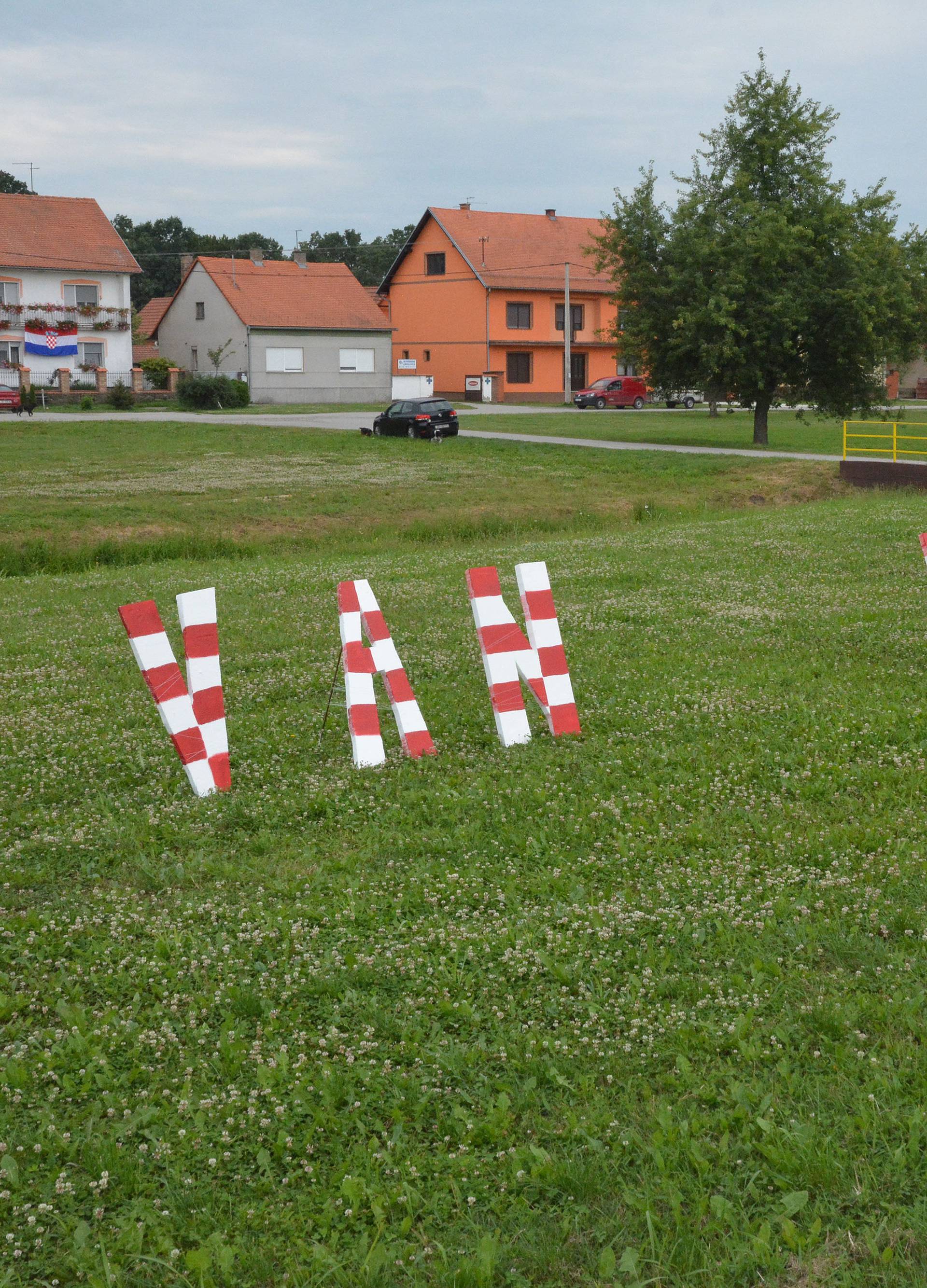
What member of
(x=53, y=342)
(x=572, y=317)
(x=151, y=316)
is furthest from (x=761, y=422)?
(x=151, y=316)

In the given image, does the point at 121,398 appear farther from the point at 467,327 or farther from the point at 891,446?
the point at 891,446

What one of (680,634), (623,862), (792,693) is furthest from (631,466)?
(623,862)

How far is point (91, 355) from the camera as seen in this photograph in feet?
205

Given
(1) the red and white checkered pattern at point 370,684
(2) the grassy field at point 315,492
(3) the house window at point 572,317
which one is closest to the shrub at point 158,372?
(3) the house window at point 572,317

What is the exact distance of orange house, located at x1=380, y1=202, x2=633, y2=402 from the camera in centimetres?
6650

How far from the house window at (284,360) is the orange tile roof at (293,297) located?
4.06ft

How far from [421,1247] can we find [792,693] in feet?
18.1

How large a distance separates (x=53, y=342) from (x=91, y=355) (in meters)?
2.48

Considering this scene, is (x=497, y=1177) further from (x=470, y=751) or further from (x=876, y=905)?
(x=470, y=751)

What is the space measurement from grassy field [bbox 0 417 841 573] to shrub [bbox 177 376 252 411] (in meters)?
15.7

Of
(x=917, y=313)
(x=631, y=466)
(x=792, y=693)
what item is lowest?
(x=792, y=693)

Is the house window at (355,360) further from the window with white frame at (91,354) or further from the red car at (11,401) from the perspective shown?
the red car at (11,401)

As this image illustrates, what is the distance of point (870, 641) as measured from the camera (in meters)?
9.50

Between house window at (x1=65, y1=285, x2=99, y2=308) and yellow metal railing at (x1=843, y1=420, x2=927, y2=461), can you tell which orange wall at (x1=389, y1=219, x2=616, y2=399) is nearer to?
house window at (x1=65, y1=285, x2=99, y2=308)
